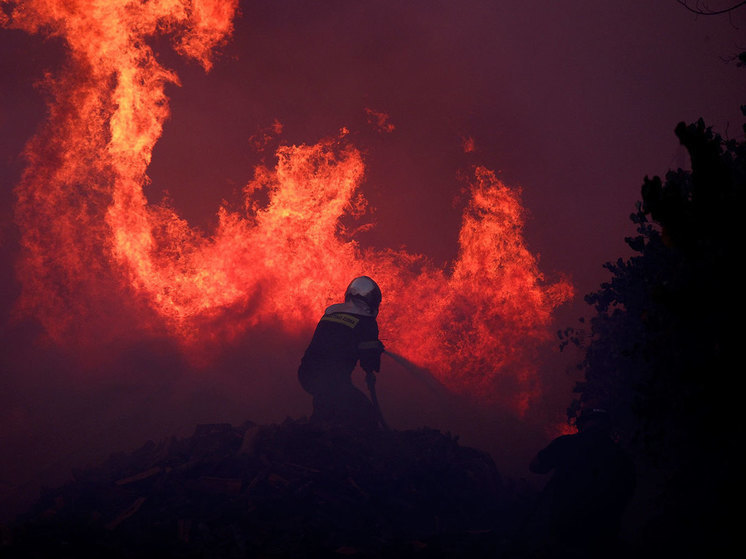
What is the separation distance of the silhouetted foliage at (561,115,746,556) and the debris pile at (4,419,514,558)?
109 inches

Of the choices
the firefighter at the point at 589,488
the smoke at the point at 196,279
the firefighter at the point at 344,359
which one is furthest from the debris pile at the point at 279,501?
the smoke at the point at 196,279

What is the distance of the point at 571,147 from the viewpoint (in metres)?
16.7

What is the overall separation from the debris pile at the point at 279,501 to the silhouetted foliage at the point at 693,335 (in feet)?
9.06

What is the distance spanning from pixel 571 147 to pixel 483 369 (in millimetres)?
7895

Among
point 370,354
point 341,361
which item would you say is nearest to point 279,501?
point 341,361

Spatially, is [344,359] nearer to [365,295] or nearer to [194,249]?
[365,295]

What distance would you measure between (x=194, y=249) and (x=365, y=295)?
23.0 ft

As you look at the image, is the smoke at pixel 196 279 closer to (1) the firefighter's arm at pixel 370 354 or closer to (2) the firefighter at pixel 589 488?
(1) the firefighter's arm at pixel 370 354

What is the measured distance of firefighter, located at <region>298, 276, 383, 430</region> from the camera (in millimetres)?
8922

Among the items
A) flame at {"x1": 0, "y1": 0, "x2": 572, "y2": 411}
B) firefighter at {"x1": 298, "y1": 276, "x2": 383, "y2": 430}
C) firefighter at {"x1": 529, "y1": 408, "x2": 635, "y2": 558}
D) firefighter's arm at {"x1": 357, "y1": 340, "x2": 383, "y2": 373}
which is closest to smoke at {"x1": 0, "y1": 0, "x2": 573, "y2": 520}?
flame at {"x1": 0, "y1": 0, "x2": 572, "y2": 411}

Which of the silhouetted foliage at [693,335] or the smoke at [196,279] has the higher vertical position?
the smoke at [196,279]

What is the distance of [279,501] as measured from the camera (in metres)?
6.99

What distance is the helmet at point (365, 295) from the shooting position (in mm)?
9266

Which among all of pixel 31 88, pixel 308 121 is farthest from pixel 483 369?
pixel 31 88
